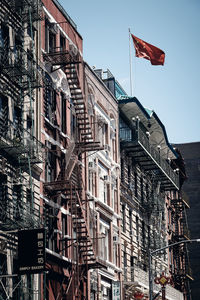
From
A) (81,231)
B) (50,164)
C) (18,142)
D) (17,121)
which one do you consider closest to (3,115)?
(17,121)

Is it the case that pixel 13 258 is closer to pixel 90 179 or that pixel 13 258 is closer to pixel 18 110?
pixel 18 110

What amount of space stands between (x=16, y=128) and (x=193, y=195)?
62.9m

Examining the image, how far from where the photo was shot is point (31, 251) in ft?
106

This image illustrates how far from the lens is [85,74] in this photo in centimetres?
4906

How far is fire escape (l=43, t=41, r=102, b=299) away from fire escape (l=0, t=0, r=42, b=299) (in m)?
3.23

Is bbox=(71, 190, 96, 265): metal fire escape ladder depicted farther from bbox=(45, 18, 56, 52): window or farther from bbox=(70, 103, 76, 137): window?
bbox=(45, 18, 56, 52): window

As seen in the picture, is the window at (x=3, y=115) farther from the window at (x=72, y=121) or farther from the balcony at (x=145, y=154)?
the balcony at (x=145, y=154)

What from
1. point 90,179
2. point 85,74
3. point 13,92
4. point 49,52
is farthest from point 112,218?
point 13,92

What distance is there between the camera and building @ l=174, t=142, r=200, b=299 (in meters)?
93.2

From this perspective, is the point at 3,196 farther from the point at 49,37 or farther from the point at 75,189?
the point at 49,37

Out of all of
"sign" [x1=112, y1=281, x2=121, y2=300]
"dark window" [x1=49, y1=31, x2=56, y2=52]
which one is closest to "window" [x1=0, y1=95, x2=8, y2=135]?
"dark window" [x1=49, y1=31, x2=56, y2=52]

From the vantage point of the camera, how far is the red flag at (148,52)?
56812mm

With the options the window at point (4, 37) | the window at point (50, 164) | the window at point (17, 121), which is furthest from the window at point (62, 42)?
the window at point (17, 121)

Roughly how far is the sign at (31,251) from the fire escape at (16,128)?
3.60 ft
